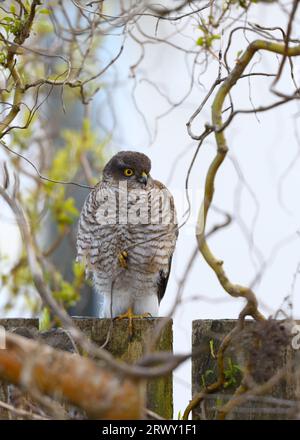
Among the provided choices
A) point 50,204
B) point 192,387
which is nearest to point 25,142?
point 50,204

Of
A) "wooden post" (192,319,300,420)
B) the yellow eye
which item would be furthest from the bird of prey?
"wooden post" (192,319,300,420)

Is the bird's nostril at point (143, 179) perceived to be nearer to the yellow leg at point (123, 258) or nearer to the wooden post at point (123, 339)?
the yellow leg at point (123, 258)

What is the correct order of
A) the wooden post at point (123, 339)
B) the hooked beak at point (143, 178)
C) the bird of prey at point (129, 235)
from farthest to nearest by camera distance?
the hooked beak at point (143, 178) → the bird of prey at point (129, 235) → the wooden post at point (123, 339)

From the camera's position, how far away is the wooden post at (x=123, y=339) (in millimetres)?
2963

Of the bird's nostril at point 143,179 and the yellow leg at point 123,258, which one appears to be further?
the bird's nostril at point 143,179

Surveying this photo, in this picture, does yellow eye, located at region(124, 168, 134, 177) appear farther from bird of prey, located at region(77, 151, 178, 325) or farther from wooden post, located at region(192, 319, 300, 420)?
wooden post, located at region(192, 319, 300, 420)

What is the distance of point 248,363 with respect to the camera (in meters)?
2.62

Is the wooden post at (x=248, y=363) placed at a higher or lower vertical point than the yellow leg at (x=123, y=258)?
lower

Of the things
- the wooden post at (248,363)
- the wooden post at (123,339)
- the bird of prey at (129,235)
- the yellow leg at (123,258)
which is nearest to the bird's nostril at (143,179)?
the bird of prey at (129,235)

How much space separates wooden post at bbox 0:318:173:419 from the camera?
2963 mm

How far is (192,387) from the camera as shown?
2934 mm

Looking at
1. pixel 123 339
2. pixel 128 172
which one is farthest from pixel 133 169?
pixel 123 339

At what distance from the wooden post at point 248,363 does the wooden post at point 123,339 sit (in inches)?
4.6

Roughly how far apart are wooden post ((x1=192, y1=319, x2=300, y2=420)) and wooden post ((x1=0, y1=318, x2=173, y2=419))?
117mm
